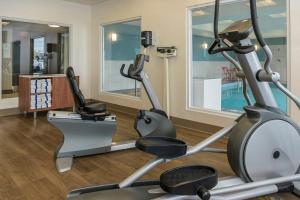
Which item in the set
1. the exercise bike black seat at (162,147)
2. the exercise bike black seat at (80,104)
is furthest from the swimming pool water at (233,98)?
the exercise bike black seat at (162,147)

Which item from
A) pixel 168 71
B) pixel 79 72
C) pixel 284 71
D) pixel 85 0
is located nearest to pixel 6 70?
pixel 79 72

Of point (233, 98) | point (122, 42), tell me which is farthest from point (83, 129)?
point (122, 42)

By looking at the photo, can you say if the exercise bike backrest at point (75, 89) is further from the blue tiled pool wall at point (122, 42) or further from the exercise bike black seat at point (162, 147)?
the blue tiled pool wall at point (122, 42)

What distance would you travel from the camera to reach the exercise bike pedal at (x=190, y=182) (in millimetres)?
1811

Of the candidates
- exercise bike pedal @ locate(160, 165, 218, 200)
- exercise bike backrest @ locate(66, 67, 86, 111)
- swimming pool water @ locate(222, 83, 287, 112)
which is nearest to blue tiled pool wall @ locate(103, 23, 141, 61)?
swimming pool water @ locate(222, 83, 287, 112)

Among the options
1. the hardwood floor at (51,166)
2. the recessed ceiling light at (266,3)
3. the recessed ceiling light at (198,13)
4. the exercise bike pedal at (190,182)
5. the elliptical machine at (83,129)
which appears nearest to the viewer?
the exercise bike pedal at (190,182)

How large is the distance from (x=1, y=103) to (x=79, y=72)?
6.56 ft

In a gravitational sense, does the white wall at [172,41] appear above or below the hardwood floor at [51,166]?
above

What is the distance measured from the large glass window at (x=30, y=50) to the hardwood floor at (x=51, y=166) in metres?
1.93

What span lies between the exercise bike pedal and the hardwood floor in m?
0.69

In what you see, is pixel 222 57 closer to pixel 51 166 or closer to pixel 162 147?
pixel 162 147

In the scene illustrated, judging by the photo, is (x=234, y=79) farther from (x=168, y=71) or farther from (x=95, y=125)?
(x=95, y=125)

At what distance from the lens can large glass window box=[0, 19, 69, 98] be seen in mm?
5852

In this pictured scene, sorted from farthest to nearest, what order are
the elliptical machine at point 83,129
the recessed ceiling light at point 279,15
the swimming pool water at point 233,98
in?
the swimming pool water at point 233,98 → the recessed ceiling light at point 279,15 → the elliptical machine at point 83,129
